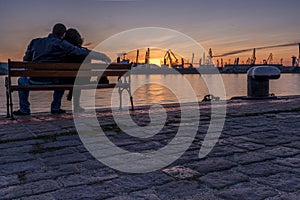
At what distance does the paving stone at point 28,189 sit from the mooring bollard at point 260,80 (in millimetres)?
8236

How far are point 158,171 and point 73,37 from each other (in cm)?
439

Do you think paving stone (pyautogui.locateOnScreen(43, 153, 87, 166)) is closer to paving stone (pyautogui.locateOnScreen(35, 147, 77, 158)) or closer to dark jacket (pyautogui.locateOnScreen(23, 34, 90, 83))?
paving stone (pyautogui.locateOnScreen(35, 147, 77, 158))

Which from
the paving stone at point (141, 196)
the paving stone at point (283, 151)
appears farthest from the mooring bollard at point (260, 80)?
the paving stone at point (141, 196)

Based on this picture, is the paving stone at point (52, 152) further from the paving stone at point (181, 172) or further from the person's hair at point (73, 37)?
the person's hair at point (73, 37)

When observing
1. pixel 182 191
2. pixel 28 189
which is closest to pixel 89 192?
pixel 28 189

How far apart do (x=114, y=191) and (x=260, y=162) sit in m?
1.33

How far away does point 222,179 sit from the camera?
2375mm

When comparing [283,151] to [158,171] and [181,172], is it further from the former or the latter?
[158,171]

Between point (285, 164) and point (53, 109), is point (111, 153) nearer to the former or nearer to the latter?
point (285, 164)

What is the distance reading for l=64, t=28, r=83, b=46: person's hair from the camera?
6.31 m

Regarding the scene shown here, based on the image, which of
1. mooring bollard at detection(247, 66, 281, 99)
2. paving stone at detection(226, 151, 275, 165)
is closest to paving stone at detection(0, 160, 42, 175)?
paving stone at detection(226, 151, 275, 165)

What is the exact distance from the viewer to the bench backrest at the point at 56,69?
5629 millimetres

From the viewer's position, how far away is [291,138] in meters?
3.78

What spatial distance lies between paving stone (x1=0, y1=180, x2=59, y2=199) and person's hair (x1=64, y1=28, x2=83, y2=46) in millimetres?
4358
